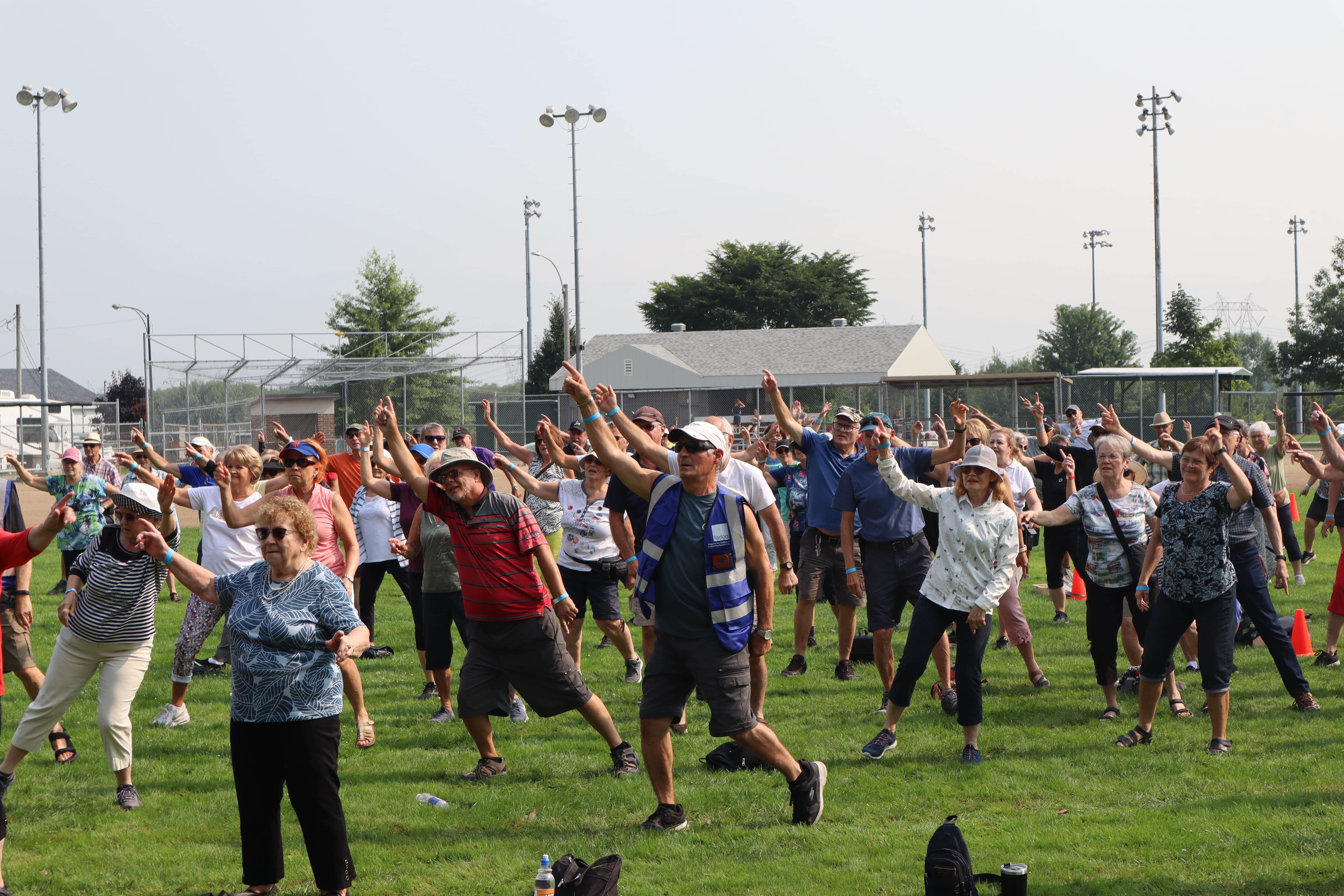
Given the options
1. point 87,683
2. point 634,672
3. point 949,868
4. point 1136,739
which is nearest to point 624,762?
point 634,672

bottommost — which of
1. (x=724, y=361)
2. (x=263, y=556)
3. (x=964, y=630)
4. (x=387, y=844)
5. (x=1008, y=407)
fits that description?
(x=387, y=844)

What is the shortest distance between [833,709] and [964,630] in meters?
1.65

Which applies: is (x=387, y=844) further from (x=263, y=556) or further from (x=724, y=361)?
(x=724, y=361)

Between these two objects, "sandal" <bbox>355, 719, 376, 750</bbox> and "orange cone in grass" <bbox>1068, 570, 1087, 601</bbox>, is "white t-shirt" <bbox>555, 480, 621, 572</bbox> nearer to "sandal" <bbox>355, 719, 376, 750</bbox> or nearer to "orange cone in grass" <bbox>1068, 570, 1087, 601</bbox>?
"sandal" <bbox>355, 719, 376, 750</bbox>

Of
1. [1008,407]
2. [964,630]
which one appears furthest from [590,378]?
[964,630]

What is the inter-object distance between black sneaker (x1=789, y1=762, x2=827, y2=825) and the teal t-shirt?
963mm

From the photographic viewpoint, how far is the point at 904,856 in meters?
4.98

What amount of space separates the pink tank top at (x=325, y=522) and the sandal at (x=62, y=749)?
183cm

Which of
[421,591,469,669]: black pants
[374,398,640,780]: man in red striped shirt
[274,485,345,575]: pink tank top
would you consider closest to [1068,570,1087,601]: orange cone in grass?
[421,591,469,669]: black pants

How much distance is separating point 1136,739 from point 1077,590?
556 cm

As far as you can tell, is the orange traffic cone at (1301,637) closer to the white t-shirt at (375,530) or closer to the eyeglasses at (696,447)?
the eyeglasses at (696,447)

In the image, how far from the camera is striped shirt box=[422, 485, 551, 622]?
226 inches

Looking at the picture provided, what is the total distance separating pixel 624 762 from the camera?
20.6 feet

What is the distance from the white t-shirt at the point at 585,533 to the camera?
25.7 ft
